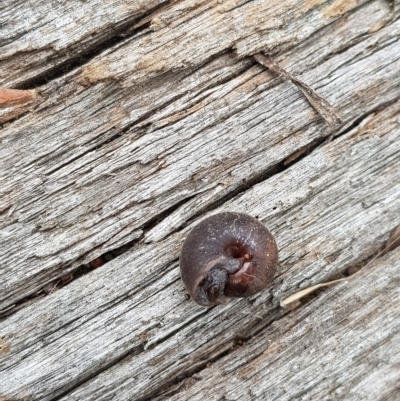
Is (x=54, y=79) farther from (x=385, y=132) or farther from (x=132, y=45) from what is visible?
(x=385, y=132)

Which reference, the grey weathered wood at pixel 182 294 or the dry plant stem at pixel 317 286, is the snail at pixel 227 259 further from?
the dry plant stem at pixel 317 286

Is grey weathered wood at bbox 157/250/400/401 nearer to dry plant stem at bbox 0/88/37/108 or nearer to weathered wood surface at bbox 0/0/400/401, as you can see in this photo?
weathered wood surface at bbox 0/0/400/401

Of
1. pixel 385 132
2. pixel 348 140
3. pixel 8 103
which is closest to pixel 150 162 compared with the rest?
pixel 8 103

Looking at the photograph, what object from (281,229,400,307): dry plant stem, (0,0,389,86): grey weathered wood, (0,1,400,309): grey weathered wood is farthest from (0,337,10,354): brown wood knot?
(281,229,400,307): dry plant stem

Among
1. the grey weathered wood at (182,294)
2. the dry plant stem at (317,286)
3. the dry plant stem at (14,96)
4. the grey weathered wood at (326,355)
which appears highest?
the dry plant stem at (14,96)

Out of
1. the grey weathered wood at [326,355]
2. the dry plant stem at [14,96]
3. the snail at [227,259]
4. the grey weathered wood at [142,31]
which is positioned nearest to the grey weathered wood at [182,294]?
the grey weathered wood at [326,355]

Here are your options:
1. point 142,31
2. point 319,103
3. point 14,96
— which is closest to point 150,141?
point 142,31
